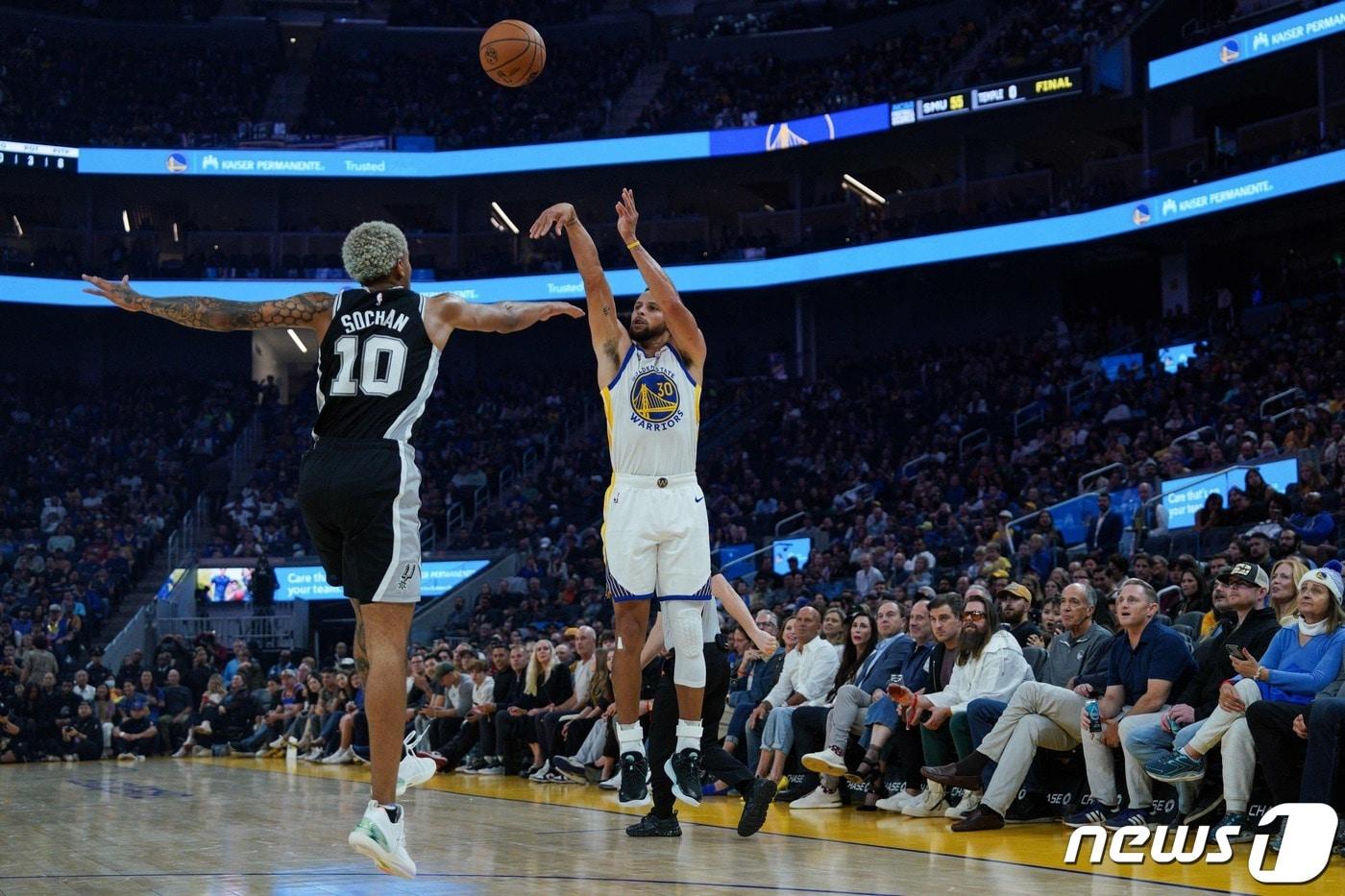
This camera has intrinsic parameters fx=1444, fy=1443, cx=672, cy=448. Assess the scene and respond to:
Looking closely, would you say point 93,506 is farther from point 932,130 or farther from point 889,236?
point 932,130

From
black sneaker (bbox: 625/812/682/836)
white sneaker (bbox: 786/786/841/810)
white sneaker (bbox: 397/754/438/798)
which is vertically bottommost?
white sneaker (bbox: 786/786/841/810)

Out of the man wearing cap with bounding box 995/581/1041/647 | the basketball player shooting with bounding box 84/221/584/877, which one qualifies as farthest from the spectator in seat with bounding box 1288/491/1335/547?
the basketball player shooting with bounding box 84/221/584/877

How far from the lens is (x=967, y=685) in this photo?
27.8 ft

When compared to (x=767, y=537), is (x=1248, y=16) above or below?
above

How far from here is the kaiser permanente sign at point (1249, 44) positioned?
Result: 2500 cm

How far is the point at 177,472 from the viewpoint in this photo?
31297 mm

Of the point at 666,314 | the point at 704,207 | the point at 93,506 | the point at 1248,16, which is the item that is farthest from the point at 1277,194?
the point at 93,506

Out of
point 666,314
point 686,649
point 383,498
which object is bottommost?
point 686,649

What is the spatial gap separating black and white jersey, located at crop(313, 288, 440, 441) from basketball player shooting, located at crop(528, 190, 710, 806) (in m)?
1.35

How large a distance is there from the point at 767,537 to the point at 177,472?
47.2 ft

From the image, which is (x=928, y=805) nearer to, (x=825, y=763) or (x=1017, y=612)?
(x=825, y=763)

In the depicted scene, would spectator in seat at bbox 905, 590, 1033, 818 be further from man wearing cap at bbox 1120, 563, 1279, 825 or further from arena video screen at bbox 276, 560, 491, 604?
arena video screen at bbox 276, 560, 491, 604

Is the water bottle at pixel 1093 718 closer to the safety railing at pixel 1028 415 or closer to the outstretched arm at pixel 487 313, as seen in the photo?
the outstretched arm at pixel 487 313

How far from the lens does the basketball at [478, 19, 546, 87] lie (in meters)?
12.4
